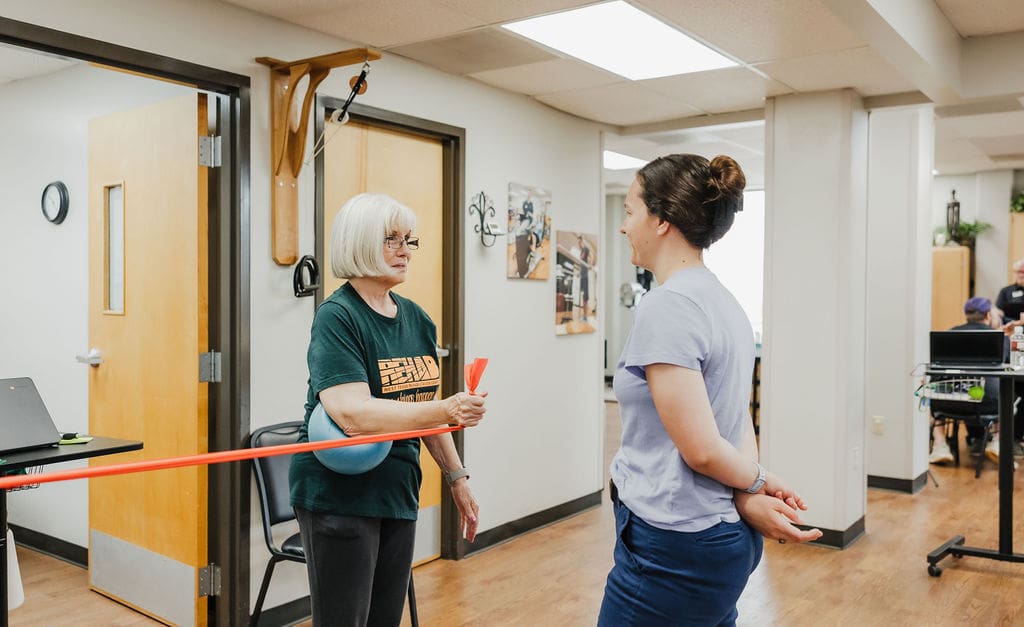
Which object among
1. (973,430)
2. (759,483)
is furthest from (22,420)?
(973,430)

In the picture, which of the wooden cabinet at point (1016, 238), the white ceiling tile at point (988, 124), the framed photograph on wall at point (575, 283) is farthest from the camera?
the wooden cabinet at point (1016, 238)

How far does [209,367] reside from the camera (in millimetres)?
3205

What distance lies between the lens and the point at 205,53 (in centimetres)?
302

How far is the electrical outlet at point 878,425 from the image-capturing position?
581 cm

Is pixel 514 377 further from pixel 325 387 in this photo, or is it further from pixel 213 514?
pixel 325 387

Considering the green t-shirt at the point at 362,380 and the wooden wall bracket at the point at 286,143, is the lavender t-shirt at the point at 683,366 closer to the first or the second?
the green t-shirt at the point at 362,380

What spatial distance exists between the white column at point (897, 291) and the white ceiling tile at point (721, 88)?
1.45m

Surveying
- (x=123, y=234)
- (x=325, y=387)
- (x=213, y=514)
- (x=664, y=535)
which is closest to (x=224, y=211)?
(x=123, y=234)

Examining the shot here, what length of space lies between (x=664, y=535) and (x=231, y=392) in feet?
6.98

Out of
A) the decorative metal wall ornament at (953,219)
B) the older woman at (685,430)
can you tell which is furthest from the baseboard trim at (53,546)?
the decorative metal wall ornament at (953,219)

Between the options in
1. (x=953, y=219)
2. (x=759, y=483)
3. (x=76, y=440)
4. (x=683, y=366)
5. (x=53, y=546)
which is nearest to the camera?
(x=683, y=366)

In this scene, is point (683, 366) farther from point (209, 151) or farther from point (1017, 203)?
point (1017, 203)

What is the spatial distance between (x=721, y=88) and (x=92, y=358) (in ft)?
10.7

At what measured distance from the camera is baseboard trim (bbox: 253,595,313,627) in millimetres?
3307
